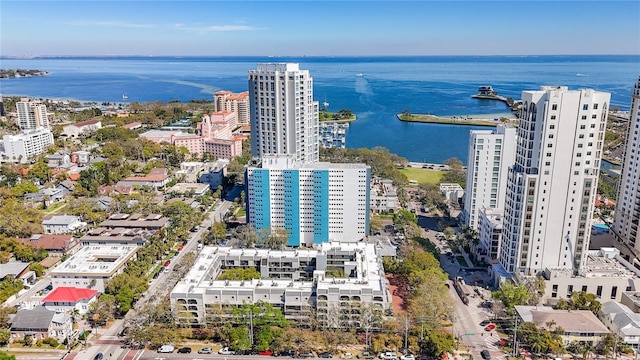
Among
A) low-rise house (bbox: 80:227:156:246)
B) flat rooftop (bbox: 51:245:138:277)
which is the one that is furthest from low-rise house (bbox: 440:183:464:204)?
flat rooftop (bbox: 51:245:138:277)

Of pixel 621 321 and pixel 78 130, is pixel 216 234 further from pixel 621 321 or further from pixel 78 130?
pixel 78 130

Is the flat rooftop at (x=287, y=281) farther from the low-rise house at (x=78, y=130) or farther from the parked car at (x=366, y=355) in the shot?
the low-rise house at (x=78, y=130)

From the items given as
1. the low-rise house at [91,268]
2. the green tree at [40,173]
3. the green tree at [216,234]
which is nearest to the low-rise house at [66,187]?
the green tree at [40,173]

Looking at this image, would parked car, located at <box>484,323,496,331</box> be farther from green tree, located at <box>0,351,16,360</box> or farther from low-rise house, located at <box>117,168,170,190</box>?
low-rise house, located at <box>117,168,170,190</box>

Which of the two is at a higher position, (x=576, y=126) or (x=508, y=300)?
(x=576, y=126)

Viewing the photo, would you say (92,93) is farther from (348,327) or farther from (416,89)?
(348,327)

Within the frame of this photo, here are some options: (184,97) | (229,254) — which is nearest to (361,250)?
(229,254)
